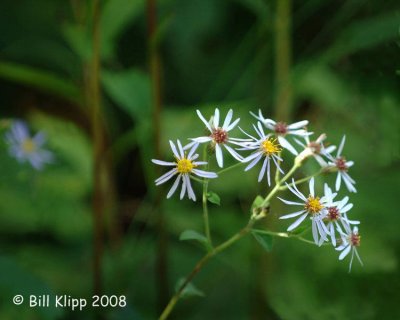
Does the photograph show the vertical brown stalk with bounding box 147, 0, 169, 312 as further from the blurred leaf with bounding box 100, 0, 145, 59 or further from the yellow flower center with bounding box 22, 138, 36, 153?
the yellow flower center with bounding box 22, 138, 36, 153

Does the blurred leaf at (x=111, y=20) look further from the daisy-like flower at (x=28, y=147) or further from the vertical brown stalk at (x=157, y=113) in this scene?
the daisy-like flower at (x=28, y=147)

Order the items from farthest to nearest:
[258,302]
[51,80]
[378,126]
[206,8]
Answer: [206,8] → [378,126] → [258,302] → [51,80]

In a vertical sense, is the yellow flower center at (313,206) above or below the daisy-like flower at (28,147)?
below

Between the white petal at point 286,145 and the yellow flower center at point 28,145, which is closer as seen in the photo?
the white petal at point 286,145

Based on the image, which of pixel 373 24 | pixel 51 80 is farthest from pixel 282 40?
pixel 51 80

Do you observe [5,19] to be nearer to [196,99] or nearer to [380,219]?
[196,99]

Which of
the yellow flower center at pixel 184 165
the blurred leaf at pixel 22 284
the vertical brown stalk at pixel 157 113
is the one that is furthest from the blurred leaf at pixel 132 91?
the yellow flower center at pixel 184 165

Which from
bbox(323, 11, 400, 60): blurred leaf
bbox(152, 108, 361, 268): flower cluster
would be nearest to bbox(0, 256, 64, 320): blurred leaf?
bbox(152, 108, 361, 268): flower cluster
